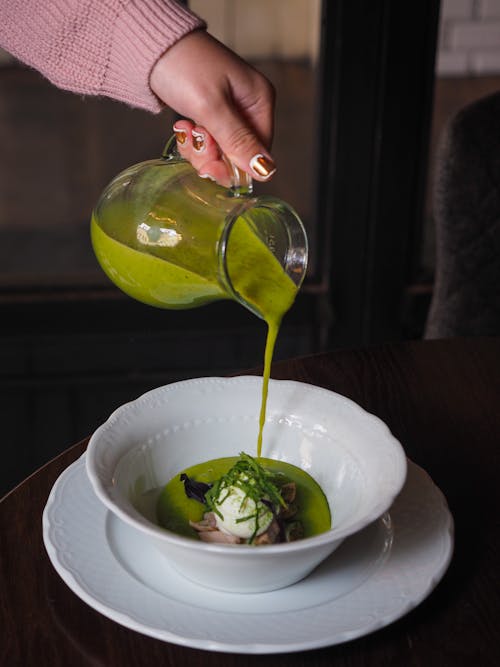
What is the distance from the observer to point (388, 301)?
2400mm

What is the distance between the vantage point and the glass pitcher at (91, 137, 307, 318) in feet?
2.86

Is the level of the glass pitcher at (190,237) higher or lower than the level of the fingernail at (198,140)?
lower

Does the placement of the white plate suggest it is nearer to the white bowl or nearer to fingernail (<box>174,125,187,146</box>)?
the white bowl

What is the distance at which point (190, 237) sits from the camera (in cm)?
87

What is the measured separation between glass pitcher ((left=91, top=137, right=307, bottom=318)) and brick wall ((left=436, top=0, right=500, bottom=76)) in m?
1.48

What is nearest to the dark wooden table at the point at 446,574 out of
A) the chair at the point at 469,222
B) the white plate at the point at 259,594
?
the white plate at the point at 259,594

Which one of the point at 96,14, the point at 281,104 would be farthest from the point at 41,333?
the point at 96,14

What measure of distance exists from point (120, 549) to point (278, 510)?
150 mm

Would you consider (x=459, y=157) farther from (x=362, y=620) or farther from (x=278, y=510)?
(x=362, y=620)

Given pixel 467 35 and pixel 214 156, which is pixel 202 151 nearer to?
pixel 214 156

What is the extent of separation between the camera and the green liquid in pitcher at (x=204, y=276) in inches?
34.7

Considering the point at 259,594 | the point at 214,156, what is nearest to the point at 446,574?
the point at 259,594

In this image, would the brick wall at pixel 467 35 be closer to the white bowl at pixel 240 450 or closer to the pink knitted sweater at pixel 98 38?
the pink knitted sweater at pixel 98 38

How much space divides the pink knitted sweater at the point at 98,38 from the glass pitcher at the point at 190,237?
14cm
